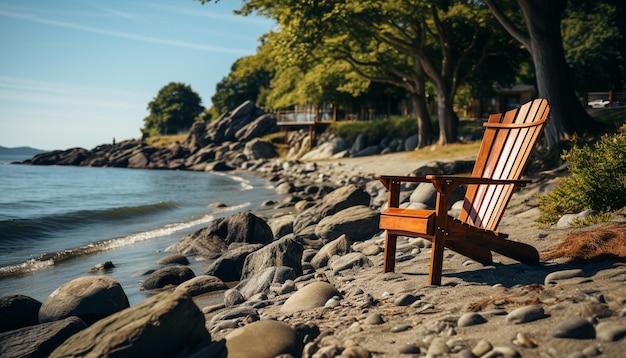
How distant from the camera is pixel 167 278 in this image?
7.86 meters

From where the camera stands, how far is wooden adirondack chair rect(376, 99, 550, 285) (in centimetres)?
527

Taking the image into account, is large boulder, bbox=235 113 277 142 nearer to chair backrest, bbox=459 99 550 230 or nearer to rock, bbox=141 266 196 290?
rock, bbox=141 266 196 290

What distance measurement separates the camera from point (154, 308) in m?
3.84

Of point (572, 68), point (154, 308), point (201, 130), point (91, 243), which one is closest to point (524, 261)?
point (154, 308)

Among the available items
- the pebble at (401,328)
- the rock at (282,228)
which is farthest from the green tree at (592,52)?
the pebble at (401,328)

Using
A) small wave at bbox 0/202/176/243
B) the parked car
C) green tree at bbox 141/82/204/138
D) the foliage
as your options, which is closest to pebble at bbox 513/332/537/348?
small wave at bbox 0/202/176/243

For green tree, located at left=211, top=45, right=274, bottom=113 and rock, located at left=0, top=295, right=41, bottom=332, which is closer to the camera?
rock, located at left=0, top=295, right=41, bottom=332

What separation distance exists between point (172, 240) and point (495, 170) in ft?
26.5

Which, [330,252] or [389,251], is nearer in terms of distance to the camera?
[389,251]

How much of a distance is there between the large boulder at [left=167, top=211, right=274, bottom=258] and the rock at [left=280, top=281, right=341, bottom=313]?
4985 millimetres

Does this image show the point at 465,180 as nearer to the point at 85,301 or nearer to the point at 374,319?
the point at 374,319

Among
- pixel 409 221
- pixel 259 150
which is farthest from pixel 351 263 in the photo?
pixel 259 150

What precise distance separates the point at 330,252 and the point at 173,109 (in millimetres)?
85670

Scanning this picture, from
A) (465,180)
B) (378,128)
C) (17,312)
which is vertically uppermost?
(378,128)
